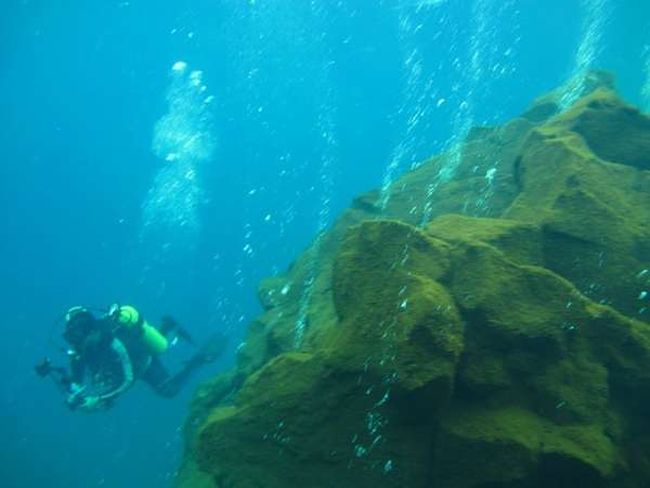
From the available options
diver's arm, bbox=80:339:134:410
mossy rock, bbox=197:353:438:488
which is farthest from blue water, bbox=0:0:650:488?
mossy rock, bbox=197:353:438:488

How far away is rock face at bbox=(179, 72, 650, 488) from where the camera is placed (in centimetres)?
404

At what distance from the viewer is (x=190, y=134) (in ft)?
216

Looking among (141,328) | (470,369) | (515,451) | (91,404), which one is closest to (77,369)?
(91,404)

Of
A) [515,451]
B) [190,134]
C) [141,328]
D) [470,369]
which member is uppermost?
[190,134]

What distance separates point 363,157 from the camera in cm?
10450

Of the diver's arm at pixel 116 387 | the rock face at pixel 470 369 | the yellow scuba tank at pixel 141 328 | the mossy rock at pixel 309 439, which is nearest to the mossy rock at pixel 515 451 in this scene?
the rock face at pixel 470 369

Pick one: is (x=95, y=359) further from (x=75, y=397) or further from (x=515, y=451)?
(x=515, y=451)

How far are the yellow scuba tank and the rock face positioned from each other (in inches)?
213

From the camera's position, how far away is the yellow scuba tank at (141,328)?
9953 mm

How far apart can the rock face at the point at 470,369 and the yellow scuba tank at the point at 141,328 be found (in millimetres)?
5416

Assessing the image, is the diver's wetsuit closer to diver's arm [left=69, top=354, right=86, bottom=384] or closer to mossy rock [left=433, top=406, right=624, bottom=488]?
diver's arm [left=69, top=354, right=86, bottom=384]

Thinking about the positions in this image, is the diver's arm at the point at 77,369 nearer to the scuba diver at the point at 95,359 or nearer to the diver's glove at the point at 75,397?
the scuba diver at the point at 95,359

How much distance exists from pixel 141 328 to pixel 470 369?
25.8 ft

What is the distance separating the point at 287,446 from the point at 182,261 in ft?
220
